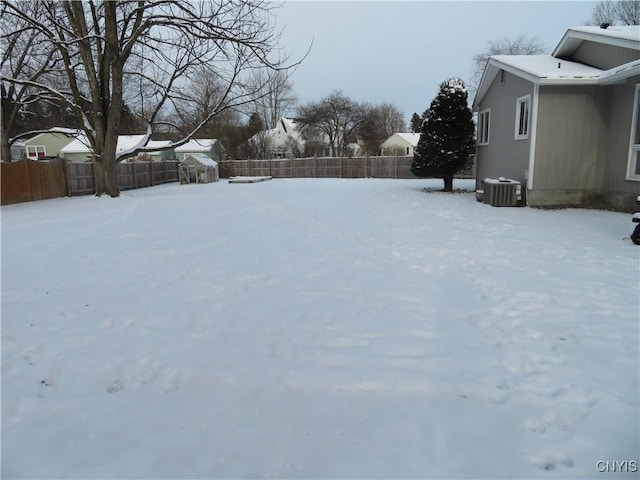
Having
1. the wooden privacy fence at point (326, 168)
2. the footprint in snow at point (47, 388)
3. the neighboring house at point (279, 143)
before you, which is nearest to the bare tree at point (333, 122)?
the neighboring house at point (279, 143)

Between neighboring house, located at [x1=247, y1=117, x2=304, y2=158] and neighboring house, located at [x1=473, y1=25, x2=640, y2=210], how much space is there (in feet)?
78.9

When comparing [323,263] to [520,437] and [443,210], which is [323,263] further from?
[443,210]

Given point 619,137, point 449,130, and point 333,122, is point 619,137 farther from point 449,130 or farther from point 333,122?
point 333,122

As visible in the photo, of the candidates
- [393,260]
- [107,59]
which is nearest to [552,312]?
[393,260]

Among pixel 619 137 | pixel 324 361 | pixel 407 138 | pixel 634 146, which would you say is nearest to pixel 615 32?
pixel 619 137

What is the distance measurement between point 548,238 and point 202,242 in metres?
5.86

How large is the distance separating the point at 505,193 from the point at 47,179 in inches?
614

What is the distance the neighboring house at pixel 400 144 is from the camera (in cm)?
4681

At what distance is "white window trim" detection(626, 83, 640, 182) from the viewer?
30.2ft

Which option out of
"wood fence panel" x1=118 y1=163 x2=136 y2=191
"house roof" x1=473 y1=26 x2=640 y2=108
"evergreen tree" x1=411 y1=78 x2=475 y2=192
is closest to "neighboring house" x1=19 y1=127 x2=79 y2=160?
"wood fence panel" x1=118 y1=163 x2=136 y2=191

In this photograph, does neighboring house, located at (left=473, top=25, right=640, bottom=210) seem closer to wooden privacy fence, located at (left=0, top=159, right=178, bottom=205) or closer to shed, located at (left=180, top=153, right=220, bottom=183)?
wooden privacy fence, located at (left=0, top=159, right=178, bottom=205)

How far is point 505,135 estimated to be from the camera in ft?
41.8

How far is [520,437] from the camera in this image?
2.35m

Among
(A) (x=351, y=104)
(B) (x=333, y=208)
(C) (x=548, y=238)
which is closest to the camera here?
(C) (x=548, y=238)
